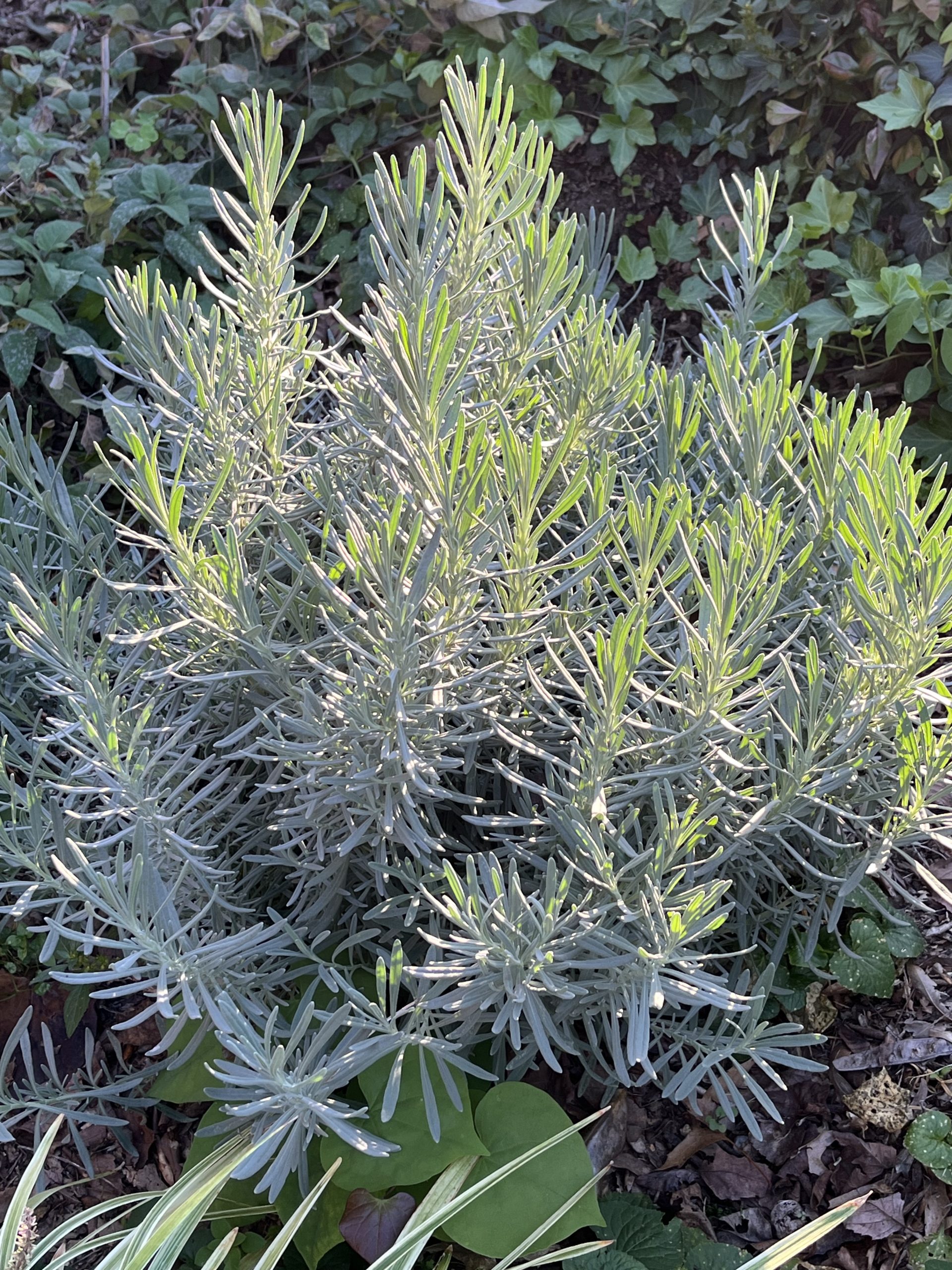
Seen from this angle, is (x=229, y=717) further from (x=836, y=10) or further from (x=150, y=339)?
(x=836, y=10)

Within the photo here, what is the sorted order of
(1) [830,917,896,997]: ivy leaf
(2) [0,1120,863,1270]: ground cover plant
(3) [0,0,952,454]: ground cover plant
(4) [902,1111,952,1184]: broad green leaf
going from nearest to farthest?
1. (2) [0,1120,863,1270]: ground cover plant
2. (4) [902,1111,952,1184]: broad green leaf
3. (1) [830,917,896,997]: ivy leaf
4. (3) [0,0,952,454]: ground cover plant

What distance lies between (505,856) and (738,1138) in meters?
0.64

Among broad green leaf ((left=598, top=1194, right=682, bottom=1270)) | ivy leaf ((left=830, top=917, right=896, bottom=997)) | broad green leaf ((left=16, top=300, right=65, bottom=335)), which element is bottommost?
broad green leaf ((left=598, top=1194, right=682, bottom=1270))

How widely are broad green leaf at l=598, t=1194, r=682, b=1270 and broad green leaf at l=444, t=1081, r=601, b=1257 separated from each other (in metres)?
0.10

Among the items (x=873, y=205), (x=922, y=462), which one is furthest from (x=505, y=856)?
(x=873, y=205)

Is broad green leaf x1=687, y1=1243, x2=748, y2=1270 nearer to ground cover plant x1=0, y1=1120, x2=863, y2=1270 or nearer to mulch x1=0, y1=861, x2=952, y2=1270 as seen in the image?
ground cover plant x1=0, y1=1120, x2=863, y2=1270

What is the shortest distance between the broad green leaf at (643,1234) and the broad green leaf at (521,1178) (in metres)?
0.10

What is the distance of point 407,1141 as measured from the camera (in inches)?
60.4

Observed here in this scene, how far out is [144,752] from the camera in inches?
56.9

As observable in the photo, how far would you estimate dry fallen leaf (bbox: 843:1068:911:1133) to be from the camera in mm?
1712

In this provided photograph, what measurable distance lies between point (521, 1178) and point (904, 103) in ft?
8.64

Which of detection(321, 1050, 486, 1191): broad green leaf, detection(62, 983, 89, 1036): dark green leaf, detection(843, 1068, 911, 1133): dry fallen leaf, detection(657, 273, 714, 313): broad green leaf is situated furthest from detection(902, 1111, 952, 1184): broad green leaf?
detection(657, 273, 714, 313): broad green leaf

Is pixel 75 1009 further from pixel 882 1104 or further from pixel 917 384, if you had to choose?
pixel 917 384

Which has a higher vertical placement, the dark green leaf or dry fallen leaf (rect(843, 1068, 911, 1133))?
dry fallen leaf (rect(843, 1068, 911, 1133))
